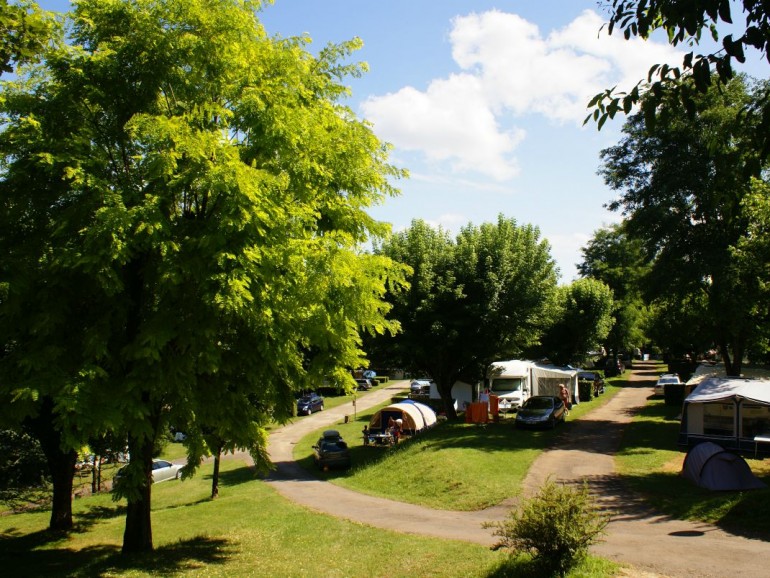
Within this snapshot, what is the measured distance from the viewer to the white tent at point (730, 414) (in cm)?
2022

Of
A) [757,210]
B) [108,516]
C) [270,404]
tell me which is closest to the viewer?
[270,404]

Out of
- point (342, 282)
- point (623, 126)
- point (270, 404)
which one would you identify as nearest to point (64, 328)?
point (270, 404)

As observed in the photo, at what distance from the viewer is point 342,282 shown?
10.5m

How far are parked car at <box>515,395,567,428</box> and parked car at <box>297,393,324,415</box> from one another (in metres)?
22.4

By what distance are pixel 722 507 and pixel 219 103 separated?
15124 millimetres

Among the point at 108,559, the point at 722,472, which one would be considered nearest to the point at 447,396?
the point at 722,472

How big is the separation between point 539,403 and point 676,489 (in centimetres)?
1189

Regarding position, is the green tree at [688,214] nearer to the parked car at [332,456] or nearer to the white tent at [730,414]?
the white tent at [730,414]

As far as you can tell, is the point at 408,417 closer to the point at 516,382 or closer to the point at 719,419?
the point at 516,382

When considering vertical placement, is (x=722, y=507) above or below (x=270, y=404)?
below

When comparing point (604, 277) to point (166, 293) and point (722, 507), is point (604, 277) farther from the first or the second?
point (166, 293)

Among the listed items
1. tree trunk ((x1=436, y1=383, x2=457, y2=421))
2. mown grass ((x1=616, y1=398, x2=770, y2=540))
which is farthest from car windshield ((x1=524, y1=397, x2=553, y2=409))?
tree trunk ((x1=436, y1=383, x2=457, y2=421))

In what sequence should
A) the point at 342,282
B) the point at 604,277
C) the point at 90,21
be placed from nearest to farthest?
1. the point at 342,282
2. the point at 90,21
3. the point at 604,277

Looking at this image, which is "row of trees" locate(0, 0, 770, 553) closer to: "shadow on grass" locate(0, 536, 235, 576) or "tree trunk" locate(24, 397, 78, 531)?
"shadow on grass" locate(0, 536, 235, 576)
